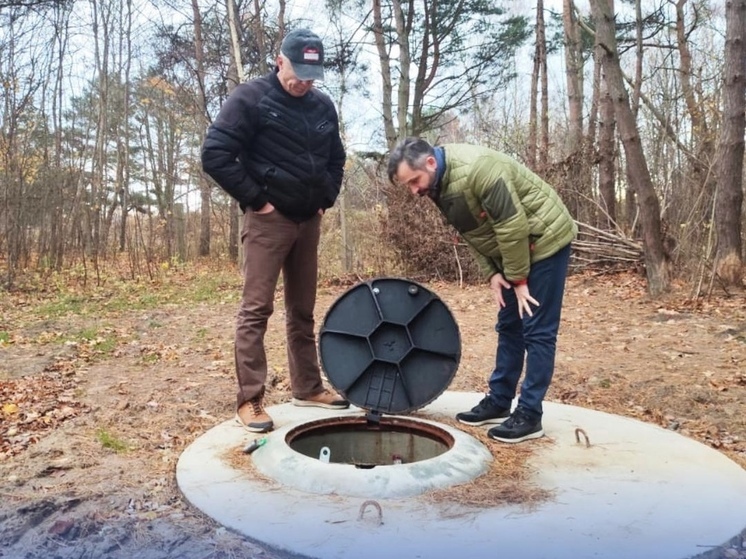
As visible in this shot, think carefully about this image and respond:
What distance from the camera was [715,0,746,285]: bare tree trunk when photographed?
27.7 ft

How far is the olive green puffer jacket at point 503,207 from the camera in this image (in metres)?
3.34

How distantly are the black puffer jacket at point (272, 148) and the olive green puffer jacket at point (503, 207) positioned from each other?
2.81 ft

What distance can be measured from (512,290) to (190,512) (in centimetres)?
204

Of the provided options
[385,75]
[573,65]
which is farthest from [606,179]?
[385,75]

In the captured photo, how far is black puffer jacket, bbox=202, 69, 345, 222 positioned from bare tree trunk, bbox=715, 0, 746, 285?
21.3 feet

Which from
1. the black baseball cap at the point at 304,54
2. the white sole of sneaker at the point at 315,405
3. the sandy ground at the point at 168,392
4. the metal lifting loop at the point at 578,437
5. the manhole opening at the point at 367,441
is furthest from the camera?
the white sole of sneaker at the point at 315,405

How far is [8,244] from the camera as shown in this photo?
12.6 m

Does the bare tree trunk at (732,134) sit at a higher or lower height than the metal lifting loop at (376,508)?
higher

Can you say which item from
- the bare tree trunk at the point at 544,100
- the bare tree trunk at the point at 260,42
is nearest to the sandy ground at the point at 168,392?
the bare tree trunk at the point at 544,100

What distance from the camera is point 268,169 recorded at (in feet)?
12.4

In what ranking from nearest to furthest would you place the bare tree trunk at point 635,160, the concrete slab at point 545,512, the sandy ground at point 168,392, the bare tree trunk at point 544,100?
the concrete slab at point 545,512
the sandy ground at point 168,392
the bare tree trunk at point 635,160
the bare tree trunk at point 544,100

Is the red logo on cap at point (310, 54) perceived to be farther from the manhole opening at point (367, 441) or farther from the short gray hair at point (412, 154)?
the manhole opening at point (367, 441)

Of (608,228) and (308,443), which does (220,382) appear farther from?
(608,228)

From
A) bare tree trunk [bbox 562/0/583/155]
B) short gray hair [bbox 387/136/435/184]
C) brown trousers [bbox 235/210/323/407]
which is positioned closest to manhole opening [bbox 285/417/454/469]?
brown trousers [bbox 235/210/323/407]
